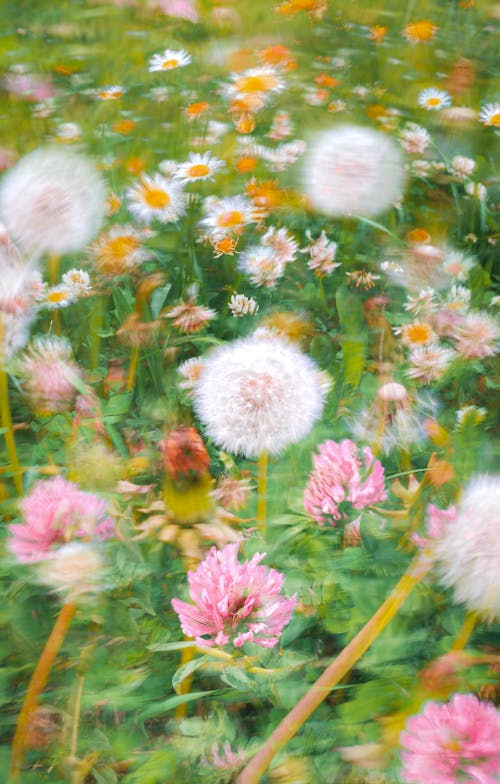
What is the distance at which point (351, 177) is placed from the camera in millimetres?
1057

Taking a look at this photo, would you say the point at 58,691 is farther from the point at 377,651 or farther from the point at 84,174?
the point at 84,174

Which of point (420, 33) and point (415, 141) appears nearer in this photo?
point (415, 141)

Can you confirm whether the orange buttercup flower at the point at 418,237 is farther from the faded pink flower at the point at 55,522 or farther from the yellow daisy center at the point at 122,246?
the faded pink flower at the point at 55,522

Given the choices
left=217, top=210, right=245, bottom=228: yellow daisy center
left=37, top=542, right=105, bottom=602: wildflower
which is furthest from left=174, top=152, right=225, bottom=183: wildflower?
left=37, top=542, right=105, bottom=602: wildflower

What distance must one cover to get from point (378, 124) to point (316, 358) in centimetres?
70

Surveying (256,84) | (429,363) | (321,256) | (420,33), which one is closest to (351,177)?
(321,256)

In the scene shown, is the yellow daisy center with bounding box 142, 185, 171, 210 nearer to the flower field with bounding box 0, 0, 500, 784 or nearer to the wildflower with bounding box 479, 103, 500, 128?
the flower field with bounding box 0, 0, 500, 784

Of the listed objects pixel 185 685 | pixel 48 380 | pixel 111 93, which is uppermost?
pixel 111 93

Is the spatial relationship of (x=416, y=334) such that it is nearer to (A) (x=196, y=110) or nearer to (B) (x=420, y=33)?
(A) (x=196, y=110)

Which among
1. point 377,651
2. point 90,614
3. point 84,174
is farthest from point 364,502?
point 84,174

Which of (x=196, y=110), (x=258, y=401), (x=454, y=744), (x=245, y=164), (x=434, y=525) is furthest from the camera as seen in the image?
(x=196, y=110)

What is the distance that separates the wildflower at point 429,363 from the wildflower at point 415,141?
0.57 metres

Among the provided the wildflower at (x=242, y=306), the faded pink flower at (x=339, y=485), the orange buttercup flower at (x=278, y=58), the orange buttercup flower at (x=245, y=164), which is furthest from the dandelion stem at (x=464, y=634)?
the orange buttercup flower at (x=278, y=58)

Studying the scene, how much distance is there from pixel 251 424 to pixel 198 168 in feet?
2.13
